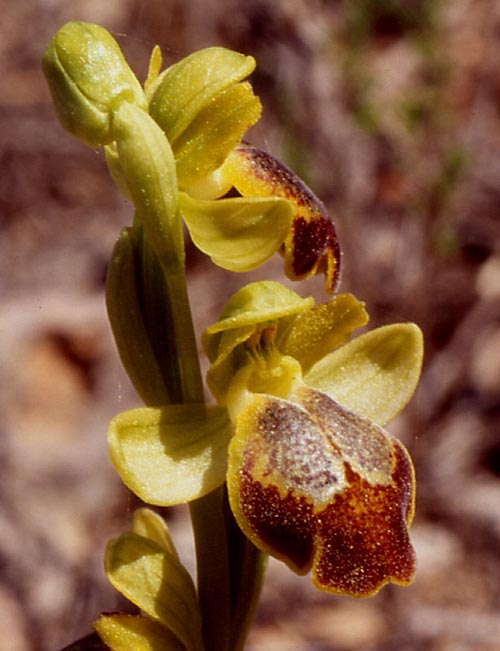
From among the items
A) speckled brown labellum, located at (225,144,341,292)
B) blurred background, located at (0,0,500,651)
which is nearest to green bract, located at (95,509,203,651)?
speckled brown labellum, located at (225,144,341,292)

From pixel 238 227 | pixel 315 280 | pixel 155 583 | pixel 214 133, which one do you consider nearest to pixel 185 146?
pixel 214 133

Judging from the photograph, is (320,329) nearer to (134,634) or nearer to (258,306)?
(258,306)

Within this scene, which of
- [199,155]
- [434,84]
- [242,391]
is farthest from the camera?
[434,84]

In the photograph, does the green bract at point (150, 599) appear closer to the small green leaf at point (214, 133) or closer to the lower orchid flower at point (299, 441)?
the lower orchid flower at point (299, 441)

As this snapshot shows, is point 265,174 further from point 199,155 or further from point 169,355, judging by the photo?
point 169,355

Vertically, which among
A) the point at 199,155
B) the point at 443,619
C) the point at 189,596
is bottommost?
the point at 443,619

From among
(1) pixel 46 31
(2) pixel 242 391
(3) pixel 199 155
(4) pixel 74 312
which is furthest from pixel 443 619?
(1) pixel 46 31
